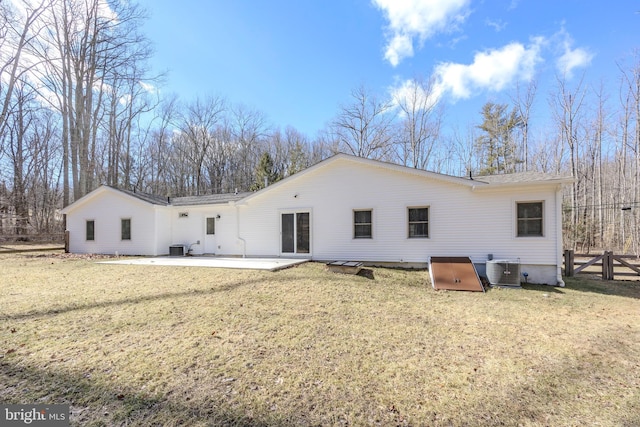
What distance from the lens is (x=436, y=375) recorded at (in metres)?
3.10

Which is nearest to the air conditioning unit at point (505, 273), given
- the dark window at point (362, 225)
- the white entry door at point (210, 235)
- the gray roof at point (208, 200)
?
the dark window at point (362, 225)

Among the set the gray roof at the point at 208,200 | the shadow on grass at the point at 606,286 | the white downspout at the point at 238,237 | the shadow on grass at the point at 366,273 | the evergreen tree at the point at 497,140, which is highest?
the evergreen tree at the point at 497,140

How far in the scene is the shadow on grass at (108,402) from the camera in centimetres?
233

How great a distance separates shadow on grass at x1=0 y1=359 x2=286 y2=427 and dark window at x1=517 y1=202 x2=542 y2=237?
949 centimetres

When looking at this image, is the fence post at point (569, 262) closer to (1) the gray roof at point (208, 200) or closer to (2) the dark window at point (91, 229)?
(1) the gray roof at point (208, 200)

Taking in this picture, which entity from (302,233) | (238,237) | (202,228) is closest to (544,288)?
(302,233)

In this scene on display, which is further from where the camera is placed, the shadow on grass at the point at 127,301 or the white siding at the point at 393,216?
the white siding at the point at 393,216

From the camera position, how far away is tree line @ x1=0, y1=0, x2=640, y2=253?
19391mm

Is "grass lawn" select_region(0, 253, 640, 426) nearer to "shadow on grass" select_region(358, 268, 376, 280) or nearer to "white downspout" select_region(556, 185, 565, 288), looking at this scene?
"white downspout" select_region(556, 185, 565, 288)

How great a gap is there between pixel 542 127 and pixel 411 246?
20332 mm

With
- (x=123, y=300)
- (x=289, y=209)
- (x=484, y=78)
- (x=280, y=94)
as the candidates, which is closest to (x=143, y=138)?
(x=280, y=94)

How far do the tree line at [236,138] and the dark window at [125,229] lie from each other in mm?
10529

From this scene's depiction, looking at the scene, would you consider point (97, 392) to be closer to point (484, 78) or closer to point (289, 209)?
point (289, 209)

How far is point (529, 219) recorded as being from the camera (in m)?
8.77
